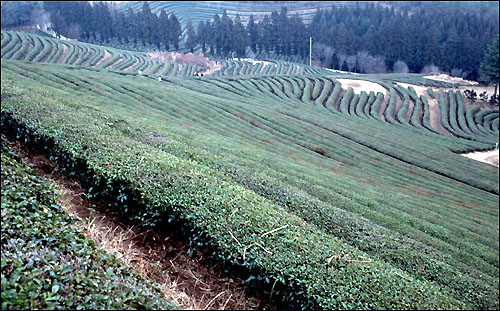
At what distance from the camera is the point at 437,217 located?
19.5m

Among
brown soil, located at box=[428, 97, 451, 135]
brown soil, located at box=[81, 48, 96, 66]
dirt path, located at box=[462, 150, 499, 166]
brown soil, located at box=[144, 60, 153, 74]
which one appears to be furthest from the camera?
brown soil, located at box=[144, 60, 153, 74]

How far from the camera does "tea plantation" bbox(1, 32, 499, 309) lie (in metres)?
7.60

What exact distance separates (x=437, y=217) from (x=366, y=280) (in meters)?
14.2

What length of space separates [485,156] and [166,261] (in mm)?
48459

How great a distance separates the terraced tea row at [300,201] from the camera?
765 centimetres

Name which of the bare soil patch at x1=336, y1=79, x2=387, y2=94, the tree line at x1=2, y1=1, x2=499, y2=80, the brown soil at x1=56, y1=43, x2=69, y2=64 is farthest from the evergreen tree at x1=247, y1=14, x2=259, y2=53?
the brown soil at x1=56, y1=43, x2=69, y2=64

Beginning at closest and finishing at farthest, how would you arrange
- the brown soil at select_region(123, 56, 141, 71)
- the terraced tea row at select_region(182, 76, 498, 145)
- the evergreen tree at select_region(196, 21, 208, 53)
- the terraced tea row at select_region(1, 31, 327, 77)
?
the terraced tea row at select_region(182, 76, 498, 145), the terraced tea row at select_region(1, 31, 327, 77), the brown soil at select_region(123, 56, 141, 71), the evergreen tree at select_region(196, 21, 208, 53)

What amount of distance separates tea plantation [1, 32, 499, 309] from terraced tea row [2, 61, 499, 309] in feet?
0.14

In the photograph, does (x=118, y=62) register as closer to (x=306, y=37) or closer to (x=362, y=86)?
(x=362, y=86)

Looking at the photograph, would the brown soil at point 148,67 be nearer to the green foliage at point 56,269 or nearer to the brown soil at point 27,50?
the brown soil at point 27,50

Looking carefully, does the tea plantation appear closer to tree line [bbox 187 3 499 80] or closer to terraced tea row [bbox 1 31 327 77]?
terraced tea row [bbox 1 31 327 77]

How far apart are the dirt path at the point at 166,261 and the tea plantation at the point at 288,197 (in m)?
0.33

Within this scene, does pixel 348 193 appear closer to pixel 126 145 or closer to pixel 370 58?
pixel 126 145

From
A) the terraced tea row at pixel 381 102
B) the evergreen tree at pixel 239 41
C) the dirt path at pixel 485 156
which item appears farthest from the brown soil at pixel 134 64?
the dirt path at pixel 485 156
